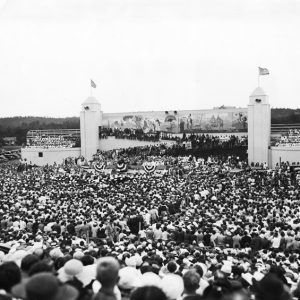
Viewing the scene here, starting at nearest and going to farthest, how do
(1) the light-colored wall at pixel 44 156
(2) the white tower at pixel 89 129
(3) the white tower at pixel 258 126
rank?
(3) the white tower at pixel 258 126 < (1) the light-colored wall at pixel 44 156 < (2) the white tower at pixel 89 129

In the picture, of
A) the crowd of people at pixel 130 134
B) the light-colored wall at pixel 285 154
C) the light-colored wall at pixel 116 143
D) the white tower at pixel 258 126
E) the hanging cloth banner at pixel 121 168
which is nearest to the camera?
the hanging cloth banner at pixel 121 168

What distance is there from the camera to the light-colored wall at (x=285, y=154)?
39.7 metres

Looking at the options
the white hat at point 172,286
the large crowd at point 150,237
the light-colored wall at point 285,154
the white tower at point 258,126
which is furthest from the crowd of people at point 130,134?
the white hat at point 172,286

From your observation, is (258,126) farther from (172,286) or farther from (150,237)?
(172,286)

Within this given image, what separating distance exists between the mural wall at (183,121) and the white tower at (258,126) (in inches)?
108

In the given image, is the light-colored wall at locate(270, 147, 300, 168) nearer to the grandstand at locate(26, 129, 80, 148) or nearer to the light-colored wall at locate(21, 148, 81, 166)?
the light-colored wall at locate(21, 148, 81, 166)

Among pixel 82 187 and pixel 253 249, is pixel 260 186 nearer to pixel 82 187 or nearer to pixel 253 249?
pixel 82 187

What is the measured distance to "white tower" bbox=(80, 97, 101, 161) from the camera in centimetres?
5078

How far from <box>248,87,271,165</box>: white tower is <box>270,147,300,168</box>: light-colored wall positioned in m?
0.86

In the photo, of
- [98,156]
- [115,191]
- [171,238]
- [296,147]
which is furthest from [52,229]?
[98,156]

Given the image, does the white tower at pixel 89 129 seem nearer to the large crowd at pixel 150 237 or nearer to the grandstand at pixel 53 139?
the grandstand at pixel 53 139

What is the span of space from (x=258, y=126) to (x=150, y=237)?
103ft

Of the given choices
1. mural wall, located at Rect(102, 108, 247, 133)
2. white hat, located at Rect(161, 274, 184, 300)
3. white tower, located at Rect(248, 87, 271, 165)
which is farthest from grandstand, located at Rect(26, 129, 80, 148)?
white hat, located at Rect(161, 274, 184, 300)

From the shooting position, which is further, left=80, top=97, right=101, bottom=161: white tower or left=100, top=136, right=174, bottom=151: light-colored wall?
left=80, top=97, right=101, bottom=161: white tower
